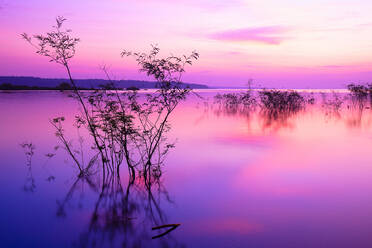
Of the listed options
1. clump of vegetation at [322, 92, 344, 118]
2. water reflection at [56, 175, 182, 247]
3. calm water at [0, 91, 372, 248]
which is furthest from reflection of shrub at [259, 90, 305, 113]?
water reflection at [56, 175, 182, 247]

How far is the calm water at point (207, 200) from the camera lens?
8562 millimetres

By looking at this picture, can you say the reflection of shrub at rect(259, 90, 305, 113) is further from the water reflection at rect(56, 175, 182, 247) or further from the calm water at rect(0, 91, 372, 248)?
the water reflection at rect(56, 175, 182, 247)

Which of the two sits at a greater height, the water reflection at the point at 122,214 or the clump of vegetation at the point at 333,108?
the clump of vegetation at the point at 333,108

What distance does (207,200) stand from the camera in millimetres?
11195

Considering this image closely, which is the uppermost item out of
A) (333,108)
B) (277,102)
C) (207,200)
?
(277,102)

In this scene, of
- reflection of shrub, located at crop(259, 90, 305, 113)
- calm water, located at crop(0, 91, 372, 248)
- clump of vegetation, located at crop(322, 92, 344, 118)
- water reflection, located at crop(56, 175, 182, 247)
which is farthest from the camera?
reflection of shrub, located at crop(259, 90, 305, 113)

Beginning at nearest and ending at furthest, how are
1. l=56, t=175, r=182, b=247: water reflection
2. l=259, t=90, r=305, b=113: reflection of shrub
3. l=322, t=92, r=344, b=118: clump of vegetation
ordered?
l=56, t=175, r=182, b=247: water reflection → l=322, t=92, r=344, b=118: clump of vegetation → l=259, t=90, r=305, b=113: reflection of shrub

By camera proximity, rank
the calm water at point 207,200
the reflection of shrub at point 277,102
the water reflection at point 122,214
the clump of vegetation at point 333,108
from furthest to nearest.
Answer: the reflection of shrub at point 277,102 → the clump of vegetation at point 333,108 → the calm water at point 207,200 → the water reflection at point 122,214

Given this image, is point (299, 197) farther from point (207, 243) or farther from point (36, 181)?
point (36, 181)

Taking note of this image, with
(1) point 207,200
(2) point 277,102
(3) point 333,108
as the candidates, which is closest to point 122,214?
(1) point 207,200

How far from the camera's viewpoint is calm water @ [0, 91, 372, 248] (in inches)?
337

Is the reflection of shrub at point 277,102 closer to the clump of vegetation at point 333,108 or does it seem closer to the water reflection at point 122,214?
the clump of vegetation at point 333,108

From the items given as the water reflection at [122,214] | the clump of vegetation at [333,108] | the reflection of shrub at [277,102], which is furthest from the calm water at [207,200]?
the reflection of shrub at [277,102]

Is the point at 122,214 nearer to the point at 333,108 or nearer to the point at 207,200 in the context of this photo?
the point at 207,200
